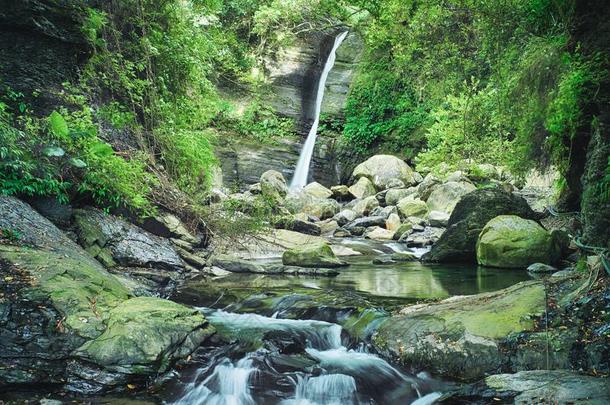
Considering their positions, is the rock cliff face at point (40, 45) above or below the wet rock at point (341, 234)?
above

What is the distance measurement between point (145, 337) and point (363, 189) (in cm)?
1553

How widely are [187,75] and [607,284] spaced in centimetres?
923

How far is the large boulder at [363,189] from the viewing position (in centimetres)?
1931

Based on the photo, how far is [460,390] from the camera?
13.1ft

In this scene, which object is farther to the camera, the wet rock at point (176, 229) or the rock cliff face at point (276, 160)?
the rock cliff face at point (276, 160)

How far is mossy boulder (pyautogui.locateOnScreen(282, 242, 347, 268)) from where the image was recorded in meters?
9.68

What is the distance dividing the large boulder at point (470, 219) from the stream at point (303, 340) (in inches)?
58.8

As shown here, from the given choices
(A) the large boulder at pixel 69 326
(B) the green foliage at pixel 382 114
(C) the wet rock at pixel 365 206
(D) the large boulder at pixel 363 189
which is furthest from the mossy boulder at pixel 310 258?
(B) the green foliage at pixel 382 114

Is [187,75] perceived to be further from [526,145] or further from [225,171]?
[225,171]

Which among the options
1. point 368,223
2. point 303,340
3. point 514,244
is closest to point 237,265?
point 303,340

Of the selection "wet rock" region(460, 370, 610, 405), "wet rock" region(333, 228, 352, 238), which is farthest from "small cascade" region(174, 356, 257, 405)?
"wet rock" region(333, 228, 352, 238)

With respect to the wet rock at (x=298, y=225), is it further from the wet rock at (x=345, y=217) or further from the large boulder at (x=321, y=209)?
the large boulder at (x=321, y=209)

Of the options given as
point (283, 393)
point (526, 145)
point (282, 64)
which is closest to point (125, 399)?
point (283, 393)

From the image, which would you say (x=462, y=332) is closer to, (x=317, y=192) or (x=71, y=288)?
(x=71, y=288)
